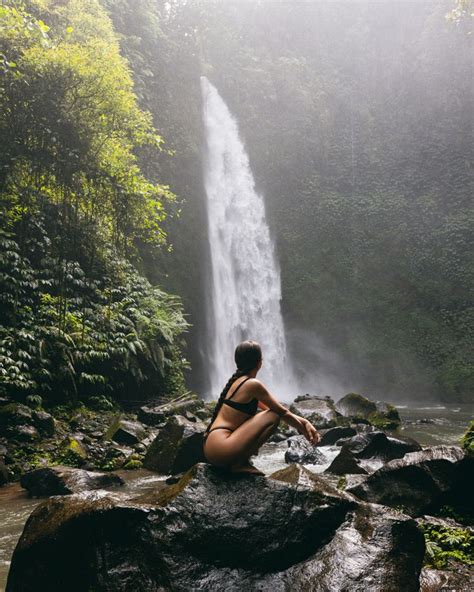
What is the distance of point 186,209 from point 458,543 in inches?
764

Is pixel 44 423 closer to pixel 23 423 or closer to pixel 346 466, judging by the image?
pixel 23 423

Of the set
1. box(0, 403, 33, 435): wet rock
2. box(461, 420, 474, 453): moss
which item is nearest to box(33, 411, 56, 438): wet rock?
box(0, 403, 33, 435): wet rock

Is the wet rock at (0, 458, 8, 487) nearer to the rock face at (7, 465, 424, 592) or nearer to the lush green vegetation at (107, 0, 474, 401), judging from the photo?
the rock face at (7, 465, 424, 592)

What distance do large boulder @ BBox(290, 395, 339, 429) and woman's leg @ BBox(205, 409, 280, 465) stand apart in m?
7.63

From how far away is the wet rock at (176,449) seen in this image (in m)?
6.34

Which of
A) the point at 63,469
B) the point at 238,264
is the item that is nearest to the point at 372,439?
the point at 63,469

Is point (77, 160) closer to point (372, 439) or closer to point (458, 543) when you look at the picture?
point (372, 439)

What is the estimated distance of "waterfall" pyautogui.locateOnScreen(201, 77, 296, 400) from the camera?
19.9m

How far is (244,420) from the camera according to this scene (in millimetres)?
3180

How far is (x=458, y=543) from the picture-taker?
3.52 metres

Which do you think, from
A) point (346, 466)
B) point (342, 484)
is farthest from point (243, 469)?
point (346, 466)

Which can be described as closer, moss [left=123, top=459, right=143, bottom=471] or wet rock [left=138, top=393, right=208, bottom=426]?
moss [left=123, top=459, right=143, bottom=471]

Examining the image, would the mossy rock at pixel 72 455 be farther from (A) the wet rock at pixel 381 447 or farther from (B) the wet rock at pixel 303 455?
(A) the wet rock at pixel 381 447

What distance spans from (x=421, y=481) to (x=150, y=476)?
351 cm
